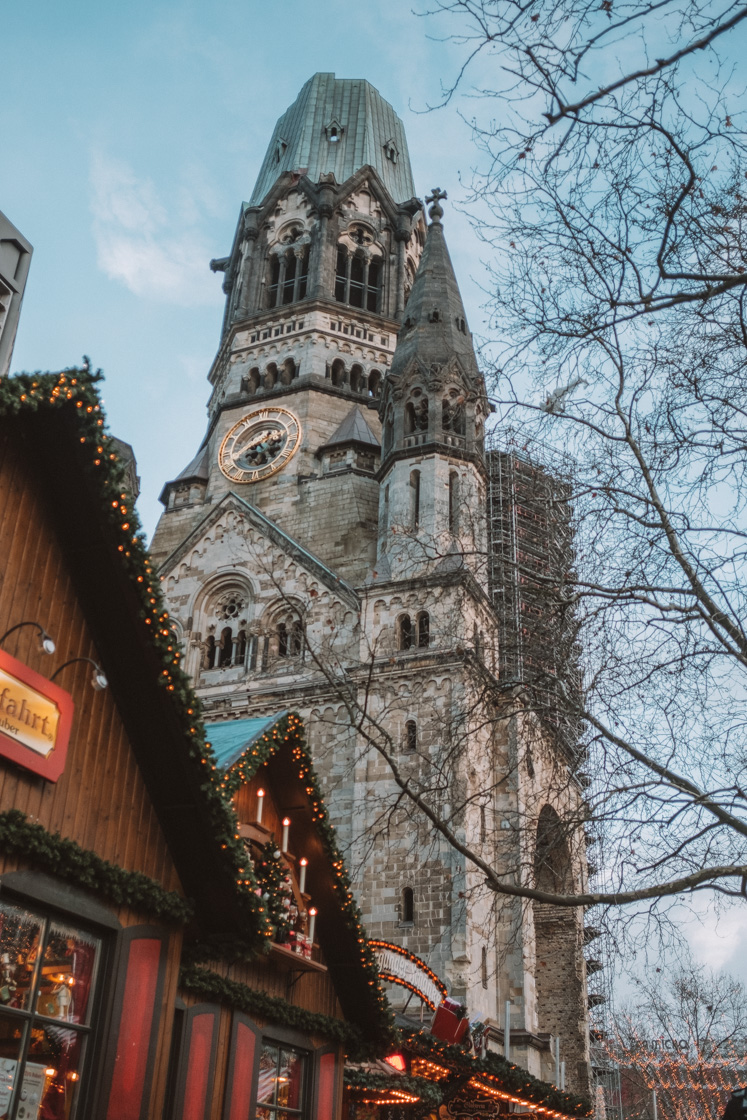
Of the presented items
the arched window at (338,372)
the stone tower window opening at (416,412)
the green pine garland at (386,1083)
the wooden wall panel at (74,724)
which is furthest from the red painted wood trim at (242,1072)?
the arched window at (338,372)

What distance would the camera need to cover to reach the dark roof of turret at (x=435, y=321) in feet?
111

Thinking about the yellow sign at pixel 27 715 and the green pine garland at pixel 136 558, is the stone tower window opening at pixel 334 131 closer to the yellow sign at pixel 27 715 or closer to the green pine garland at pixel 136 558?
the green pine garland at pixel 136 558

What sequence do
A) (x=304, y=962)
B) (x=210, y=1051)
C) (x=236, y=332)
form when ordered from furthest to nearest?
(x=236, y=332) < (x=304, y=962) < (x=210, y=1051)

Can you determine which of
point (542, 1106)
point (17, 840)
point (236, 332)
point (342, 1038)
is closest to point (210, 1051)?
point (342, 1038)

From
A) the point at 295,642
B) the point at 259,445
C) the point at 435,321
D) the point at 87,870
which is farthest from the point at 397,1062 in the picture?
the point at 259,445

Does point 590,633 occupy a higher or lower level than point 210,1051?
higher

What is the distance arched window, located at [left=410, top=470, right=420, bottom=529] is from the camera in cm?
2997

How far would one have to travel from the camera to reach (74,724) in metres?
9.29

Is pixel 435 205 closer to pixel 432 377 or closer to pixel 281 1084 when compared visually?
pixel 432 377

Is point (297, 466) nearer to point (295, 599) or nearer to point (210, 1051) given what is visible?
point (295, 599)

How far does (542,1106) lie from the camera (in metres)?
17.0

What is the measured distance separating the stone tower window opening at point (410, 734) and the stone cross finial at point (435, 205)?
20.4 m

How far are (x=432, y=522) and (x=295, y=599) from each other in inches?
167

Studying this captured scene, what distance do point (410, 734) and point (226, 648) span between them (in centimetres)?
709
